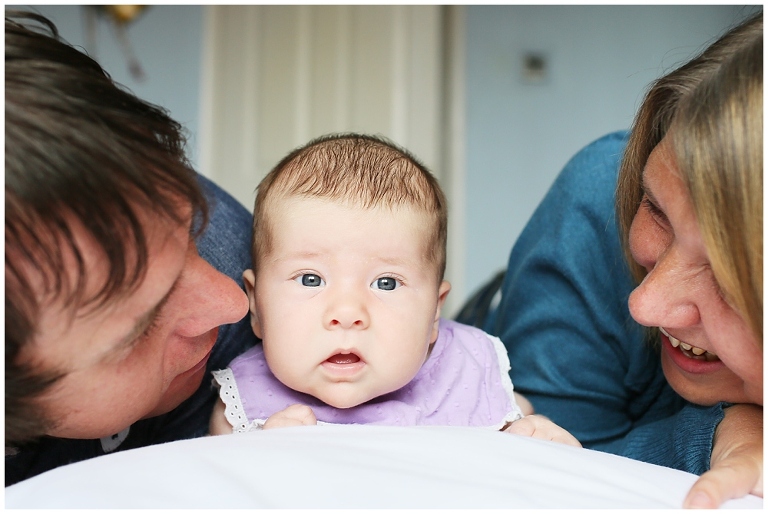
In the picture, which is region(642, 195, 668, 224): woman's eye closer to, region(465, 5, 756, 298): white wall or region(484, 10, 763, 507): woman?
region(484, 10, 763, 507): woman

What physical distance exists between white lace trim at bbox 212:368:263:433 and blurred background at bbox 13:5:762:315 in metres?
1.92

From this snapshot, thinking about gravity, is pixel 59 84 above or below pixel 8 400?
above

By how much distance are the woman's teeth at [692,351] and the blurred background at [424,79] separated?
1.92m

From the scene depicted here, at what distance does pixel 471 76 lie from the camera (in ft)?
12.6

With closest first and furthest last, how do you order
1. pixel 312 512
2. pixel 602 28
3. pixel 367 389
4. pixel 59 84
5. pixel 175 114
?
pixel 312 512, pixel 59 84, pixel 367 389, pixel 175 114, pixel 602 28

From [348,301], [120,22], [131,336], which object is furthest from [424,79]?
[131,336]

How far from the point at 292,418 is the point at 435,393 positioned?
264 millimetres

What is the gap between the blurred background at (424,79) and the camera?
322cm

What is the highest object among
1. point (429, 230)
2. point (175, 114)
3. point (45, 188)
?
point (45, 188)

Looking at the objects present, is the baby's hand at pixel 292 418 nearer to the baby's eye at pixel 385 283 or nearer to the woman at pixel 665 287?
the baby's eye at pixel 385 283

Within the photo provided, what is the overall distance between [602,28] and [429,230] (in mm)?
3063

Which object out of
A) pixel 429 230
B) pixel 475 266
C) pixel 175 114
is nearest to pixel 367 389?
pixel 429 230

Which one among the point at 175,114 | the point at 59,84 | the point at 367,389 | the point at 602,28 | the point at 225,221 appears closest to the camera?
the point at 59,84

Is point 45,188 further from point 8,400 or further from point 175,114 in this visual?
point 175,114
